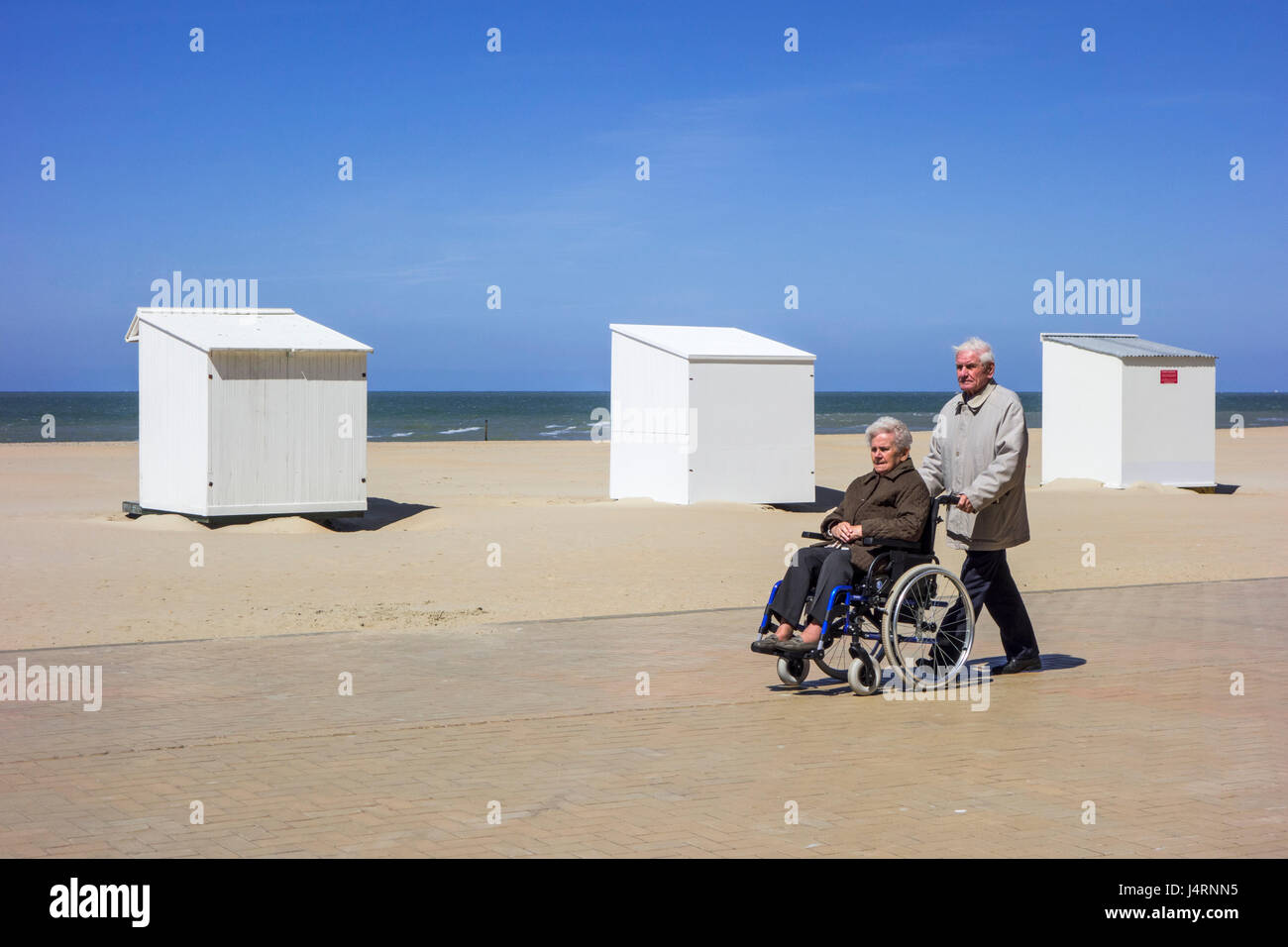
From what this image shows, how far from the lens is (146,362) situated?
55.4 ft

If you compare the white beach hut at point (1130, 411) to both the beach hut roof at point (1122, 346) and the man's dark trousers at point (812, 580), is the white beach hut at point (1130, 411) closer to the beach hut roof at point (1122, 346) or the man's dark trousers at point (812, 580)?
the beach hut roof at point (1122, 346)

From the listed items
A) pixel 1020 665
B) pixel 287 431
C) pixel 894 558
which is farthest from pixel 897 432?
pixel 287 431

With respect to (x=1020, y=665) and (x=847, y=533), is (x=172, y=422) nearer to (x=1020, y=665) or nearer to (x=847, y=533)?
(x=847, y=533)

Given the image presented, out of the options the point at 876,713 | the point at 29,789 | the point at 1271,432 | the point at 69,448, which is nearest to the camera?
the point at 29,789

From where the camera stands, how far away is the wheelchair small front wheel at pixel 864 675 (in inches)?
303

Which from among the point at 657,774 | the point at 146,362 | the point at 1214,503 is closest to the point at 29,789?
the point at 657,774

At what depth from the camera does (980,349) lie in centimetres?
811

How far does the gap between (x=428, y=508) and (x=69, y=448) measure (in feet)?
75.6

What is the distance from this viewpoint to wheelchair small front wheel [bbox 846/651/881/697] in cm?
770

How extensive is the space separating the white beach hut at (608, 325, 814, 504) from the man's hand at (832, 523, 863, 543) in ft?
34.9

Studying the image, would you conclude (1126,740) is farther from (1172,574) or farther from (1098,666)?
(1172,574)

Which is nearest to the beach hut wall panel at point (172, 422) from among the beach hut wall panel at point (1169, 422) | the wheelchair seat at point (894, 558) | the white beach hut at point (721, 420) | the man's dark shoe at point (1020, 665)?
the white beach hut at point (721, 420)

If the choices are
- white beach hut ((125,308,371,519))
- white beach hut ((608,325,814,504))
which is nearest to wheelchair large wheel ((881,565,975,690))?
white beach hut ((125,308,371,519))

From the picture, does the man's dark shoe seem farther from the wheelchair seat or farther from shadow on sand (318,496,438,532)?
shadow on sand (318,496,438,532)
